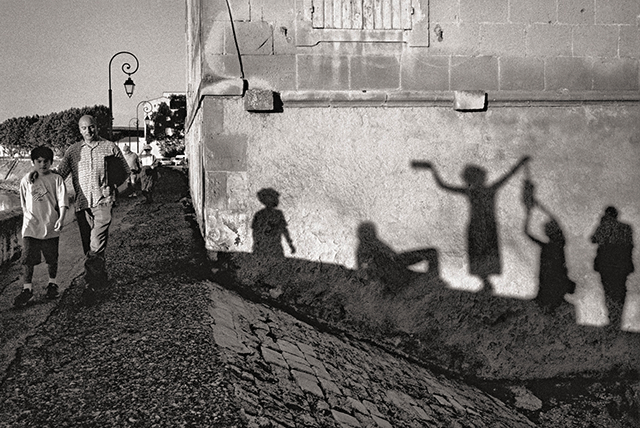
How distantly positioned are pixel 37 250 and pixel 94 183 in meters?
0.88

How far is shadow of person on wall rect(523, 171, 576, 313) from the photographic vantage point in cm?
676

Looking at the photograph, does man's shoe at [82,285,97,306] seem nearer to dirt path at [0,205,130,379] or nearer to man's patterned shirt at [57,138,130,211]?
dirt path at [0,205,130,379]

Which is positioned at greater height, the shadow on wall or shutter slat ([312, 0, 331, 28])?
shutter slat ([312, 0, 331, 28])

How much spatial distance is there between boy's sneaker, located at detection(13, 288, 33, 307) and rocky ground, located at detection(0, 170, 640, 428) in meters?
0.31

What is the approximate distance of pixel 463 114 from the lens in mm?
6707

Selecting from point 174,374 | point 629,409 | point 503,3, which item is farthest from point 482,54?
point 174,374

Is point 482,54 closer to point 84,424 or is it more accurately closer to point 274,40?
point 274,40

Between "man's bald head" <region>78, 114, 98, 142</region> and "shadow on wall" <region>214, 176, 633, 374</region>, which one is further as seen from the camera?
"shadow on wall" <region>214, 176, 633, 374</region>

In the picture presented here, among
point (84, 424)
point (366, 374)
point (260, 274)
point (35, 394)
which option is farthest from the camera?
point (260, 274)

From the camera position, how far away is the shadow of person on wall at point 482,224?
6.71 m

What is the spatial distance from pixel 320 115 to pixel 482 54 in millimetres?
1985

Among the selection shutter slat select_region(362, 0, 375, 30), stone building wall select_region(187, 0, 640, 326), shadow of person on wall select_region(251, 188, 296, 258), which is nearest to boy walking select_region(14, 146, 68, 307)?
stone building wall select_region(187, 0, 640, 326)

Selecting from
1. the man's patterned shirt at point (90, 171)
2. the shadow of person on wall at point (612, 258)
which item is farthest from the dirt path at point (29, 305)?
the shadow of person on wall at point (612, 258)

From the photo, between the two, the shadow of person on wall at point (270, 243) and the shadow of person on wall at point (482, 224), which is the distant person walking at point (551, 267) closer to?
the shadow of person on wall at point (482, 224)
